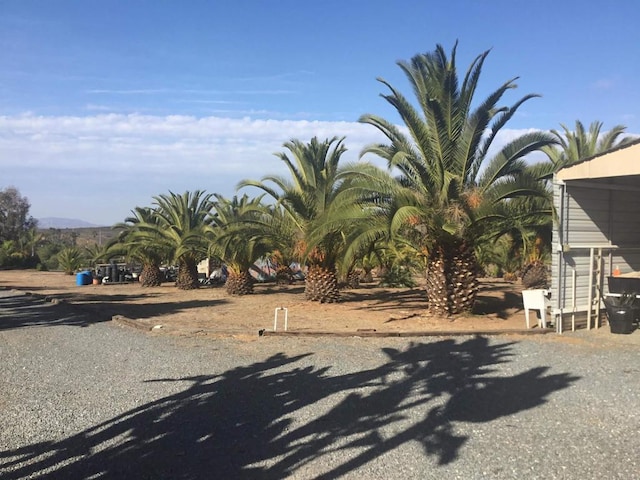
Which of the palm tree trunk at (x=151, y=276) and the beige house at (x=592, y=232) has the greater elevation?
the beige house at (x=592, y=232)

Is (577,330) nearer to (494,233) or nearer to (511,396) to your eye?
(494,233)

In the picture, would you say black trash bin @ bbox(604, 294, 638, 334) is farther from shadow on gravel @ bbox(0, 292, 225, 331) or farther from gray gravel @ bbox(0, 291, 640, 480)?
shadow on gravel @ bbox(0, 292, 225, 331)

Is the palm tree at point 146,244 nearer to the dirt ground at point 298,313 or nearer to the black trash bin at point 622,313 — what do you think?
the dirt ground at point 298,313

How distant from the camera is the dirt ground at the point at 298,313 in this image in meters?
12.4

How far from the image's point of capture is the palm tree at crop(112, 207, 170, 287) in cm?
2702

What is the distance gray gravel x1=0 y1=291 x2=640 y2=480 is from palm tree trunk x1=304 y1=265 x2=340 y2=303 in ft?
27.5

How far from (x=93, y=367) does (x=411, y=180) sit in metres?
8.26

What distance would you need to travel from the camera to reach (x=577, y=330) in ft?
38.0

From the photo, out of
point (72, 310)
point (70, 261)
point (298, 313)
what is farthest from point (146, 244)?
point (70, 261)

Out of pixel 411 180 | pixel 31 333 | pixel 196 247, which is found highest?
pixel 411 180

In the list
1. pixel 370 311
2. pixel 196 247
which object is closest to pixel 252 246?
pixel 196 247

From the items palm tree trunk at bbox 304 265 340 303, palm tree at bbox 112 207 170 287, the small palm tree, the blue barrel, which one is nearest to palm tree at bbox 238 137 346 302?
palm tree trunk at bbox 304 265 340 303

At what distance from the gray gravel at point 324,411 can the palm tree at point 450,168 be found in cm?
363

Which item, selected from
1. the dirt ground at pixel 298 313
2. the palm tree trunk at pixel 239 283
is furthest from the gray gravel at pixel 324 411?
the palm tree trunk at pixel 239 283
